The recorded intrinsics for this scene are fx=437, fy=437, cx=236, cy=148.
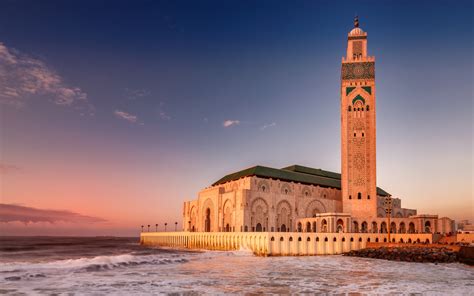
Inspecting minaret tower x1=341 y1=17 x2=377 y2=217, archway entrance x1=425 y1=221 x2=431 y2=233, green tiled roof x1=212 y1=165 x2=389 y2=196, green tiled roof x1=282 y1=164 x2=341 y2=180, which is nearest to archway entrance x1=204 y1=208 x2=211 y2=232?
green tiled roof x1=212 y1=165 x2=389 y2=196

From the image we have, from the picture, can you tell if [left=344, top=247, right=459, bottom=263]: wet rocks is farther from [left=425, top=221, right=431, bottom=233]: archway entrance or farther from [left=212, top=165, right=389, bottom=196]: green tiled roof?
[left=212, top=165, right=389, bottom=196]: green tiled roof

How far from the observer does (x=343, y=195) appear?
75188 mm

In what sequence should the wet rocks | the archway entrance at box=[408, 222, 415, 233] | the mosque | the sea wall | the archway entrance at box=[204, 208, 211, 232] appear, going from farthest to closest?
the archway entrance at box=[204, 208, 211, 232] < the mosque < the archway entrance at box=[408, 222, 415, 233] < the sea wall < the wet rocks

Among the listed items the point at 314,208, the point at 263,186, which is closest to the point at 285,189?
the point at 263,186

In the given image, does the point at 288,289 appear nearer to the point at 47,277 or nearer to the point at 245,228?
the point at 47,277

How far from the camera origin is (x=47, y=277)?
34688 millimetres

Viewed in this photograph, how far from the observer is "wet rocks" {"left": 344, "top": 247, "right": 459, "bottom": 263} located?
4816cm

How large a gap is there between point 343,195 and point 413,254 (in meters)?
25.7

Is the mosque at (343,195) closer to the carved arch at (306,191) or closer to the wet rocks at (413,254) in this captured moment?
the carved arch at (306,191)

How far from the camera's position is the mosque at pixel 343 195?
72.1 m

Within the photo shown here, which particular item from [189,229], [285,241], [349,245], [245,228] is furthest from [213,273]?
[189,229]

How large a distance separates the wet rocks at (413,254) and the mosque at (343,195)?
15896mm

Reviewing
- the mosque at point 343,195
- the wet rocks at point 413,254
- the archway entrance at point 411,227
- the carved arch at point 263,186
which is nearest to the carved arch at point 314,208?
the mosque at point 343,195

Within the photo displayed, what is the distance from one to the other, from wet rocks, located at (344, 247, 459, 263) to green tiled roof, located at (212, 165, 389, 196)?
29518mm
